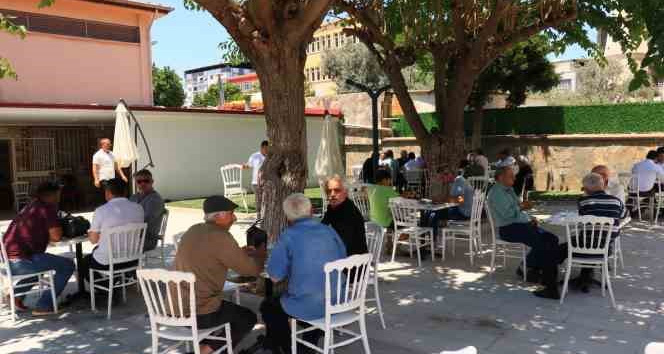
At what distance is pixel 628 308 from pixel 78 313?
17.5 feet

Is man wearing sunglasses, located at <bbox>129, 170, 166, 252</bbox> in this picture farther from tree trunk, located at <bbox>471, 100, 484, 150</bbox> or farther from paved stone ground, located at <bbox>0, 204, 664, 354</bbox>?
tree trunk, located at <bbox>471, 100, 484, 150</bbox>

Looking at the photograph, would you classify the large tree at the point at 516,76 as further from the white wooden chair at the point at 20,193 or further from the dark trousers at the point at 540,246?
the white wooden chair at the point at 20,193

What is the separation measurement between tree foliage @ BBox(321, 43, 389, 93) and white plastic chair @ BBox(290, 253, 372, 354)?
34.7 metres

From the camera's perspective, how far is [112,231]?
17.5ft

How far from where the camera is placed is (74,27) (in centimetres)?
1662

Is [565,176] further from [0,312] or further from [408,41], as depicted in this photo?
[0,312]

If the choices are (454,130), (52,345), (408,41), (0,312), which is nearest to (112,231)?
(52,345)

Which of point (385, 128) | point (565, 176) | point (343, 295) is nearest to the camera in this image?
point (343, 295)

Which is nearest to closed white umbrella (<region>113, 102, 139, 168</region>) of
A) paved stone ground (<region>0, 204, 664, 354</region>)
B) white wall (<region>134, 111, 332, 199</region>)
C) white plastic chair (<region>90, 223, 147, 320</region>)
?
white wall (<region>134, 111, 332, 199</region>)

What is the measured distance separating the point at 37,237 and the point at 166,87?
130 feet

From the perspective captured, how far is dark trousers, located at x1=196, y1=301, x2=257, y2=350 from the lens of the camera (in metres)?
3.86

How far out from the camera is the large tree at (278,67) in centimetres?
517

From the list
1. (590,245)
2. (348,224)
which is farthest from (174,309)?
(590,245)

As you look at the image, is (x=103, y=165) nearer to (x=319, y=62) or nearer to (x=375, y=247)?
(x=375, y=247)
